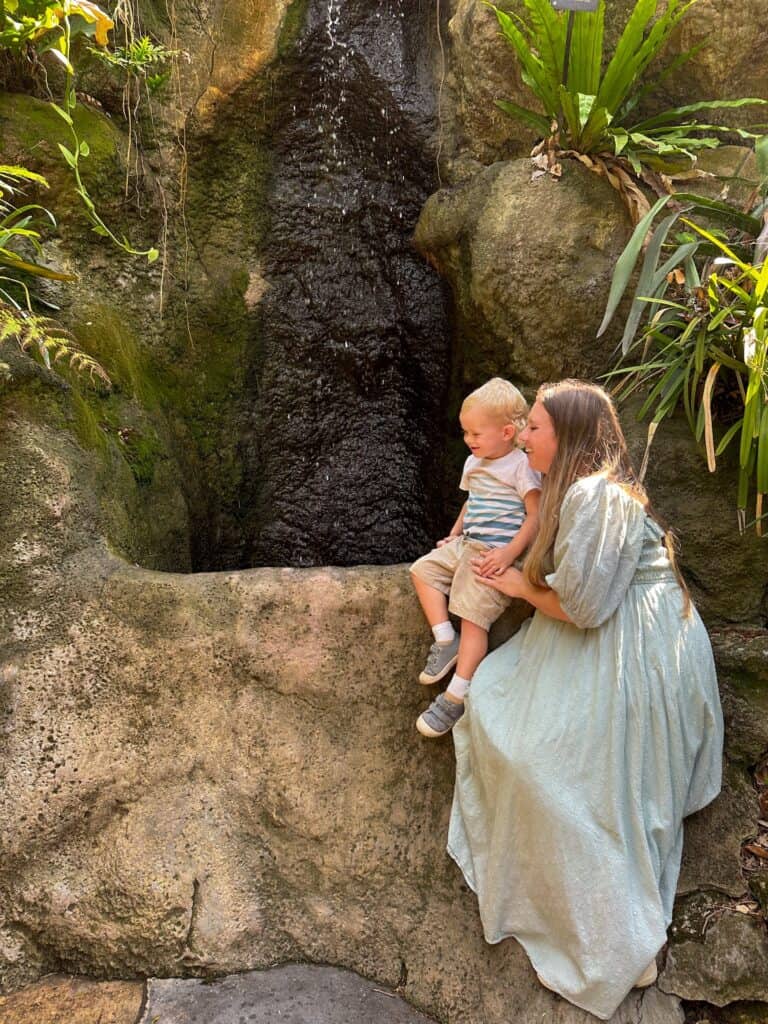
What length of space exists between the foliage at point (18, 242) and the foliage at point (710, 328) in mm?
1931

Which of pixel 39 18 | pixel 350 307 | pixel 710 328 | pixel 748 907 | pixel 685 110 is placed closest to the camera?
pixel 748 907

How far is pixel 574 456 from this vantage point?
2.06m

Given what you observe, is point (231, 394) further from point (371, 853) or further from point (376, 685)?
point (371, 853)

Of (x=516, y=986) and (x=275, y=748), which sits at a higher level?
(x=275, y=748)

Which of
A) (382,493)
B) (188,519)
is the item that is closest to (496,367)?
(382,493)

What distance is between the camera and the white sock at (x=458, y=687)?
220cm

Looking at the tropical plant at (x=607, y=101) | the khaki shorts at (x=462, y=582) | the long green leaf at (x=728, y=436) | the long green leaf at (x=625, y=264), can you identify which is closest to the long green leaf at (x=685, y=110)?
the tropical plant at (x=607, y=101)

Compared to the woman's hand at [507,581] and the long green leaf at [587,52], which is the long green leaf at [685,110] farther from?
the woman's hand at [507,581]

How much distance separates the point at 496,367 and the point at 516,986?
2.34 metres

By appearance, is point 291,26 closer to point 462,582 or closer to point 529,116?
point 529,116

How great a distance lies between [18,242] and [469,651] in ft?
7.38

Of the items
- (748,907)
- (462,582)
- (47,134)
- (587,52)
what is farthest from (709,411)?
(47,134)

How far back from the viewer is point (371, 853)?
2271 millimetres

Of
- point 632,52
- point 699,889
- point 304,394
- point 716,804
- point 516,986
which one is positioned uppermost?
point 632,52
